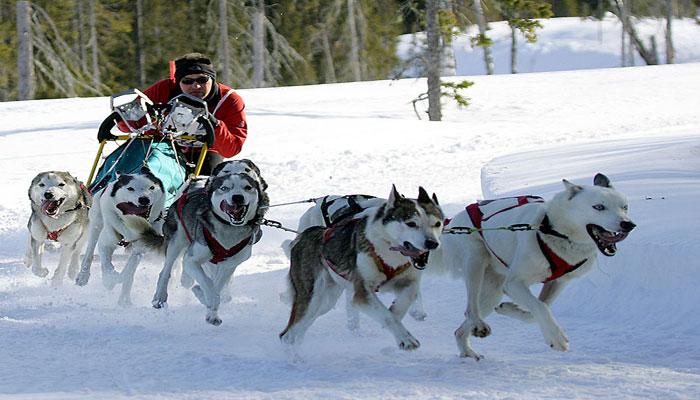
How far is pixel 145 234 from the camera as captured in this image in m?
6.23

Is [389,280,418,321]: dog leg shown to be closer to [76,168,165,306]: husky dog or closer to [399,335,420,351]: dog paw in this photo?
[399,335,420,351]: dog paw

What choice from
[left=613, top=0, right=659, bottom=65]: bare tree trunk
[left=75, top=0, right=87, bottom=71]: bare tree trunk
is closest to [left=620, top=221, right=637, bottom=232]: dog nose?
[left=75, top=0, right=87, bottom=71]: bare tree trunk

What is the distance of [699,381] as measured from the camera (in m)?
4.02

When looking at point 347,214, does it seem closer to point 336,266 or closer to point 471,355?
point 336,266

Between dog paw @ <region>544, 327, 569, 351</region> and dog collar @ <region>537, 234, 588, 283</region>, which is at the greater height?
dog collar @ <region>537, 234, 588, 283</region>

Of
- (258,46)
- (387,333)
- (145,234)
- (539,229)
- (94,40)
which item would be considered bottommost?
(387,333)

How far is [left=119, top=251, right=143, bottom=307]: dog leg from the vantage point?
6191 mm

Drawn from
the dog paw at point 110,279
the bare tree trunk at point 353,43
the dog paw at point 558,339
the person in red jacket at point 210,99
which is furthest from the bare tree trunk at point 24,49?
the dog paw at point 558,339

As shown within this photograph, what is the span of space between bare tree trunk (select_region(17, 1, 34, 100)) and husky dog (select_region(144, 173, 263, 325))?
1531 cm

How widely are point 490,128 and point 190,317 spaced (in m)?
12.2

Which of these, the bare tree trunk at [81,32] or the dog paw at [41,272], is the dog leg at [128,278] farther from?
the bare tree trunk at [81,32]

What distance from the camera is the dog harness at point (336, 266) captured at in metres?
4.57

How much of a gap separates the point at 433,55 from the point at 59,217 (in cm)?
1178

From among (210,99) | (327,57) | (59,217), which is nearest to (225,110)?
(210,99)
